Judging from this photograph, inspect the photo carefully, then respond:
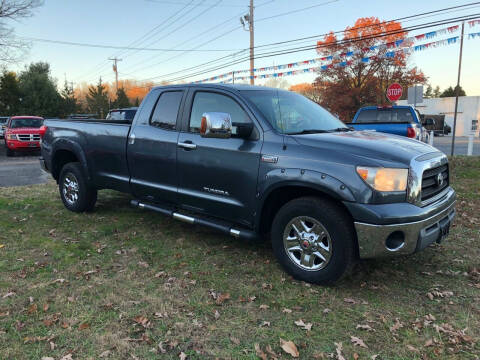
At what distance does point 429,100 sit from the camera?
44.3 m

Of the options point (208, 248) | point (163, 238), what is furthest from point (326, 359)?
point (163, 238)

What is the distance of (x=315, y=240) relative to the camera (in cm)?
356

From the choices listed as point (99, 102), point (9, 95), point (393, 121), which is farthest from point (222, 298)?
point (99, 102)

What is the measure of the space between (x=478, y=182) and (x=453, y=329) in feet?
20.7

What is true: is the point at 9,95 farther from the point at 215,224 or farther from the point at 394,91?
the point at 215,224

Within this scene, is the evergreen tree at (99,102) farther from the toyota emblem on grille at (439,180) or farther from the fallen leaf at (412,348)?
the fallen leaf at (412,348)

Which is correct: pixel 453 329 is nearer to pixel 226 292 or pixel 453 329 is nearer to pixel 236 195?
pixel 226 292

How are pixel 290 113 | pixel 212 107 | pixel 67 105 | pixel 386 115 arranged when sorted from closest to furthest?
1. pixel 290 113
2. pixel 212 107
3. pixel 386 115
4. pixel 67 105

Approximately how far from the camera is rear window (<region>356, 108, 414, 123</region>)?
11.3 meters

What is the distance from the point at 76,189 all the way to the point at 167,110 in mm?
2370

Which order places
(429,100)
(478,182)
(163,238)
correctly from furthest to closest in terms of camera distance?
(429,100)
(478,182)
(163,238)

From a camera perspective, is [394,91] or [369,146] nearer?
[369,146]

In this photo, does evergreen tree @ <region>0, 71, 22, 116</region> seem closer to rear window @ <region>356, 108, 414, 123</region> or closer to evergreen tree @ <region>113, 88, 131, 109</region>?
evergreen tree @ <region>113, 88, 131, 109</region>

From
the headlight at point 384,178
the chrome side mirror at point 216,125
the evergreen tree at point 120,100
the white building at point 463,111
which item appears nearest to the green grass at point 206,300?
the headlight at point 384,178
